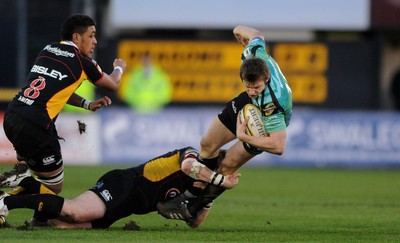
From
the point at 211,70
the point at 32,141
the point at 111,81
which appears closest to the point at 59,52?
the point at 111,81

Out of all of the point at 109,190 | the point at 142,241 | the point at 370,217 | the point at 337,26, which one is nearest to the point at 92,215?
the point at 109,190

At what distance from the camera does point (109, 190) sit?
9.99m

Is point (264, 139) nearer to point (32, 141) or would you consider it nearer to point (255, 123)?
point (255, 123)

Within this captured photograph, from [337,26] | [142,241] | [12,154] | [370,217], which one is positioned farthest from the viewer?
[337,26]

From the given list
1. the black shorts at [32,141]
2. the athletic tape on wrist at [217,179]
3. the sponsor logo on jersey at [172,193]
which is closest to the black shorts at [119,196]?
the sponsor logo on jersey at [172,193]

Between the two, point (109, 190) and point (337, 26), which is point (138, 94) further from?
point (109, 190)

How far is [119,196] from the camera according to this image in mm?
9969

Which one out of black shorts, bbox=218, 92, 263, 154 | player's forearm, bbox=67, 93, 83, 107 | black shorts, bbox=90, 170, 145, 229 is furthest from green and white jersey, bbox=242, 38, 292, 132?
player's forearm, bbox=67, 93, 83, 107

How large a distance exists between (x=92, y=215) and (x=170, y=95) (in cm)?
1421

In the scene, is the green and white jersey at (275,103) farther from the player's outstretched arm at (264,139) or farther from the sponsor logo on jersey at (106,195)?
the sponsor logo on jersey at (106,195)

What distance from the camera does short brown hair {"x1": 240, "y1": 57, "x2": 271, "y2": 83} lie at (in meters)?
9.75

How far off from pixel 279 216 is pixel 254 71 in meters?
2.99

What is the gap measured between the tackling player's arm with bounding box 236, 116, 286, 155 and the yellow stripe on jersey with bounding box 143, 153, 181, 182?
0.76 meters

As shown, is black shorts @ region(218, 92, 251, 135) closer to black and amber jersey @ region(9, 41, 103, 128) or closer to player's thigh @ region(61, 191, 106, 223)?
black and amber jersey @ region(9, 41, 103, 128)
